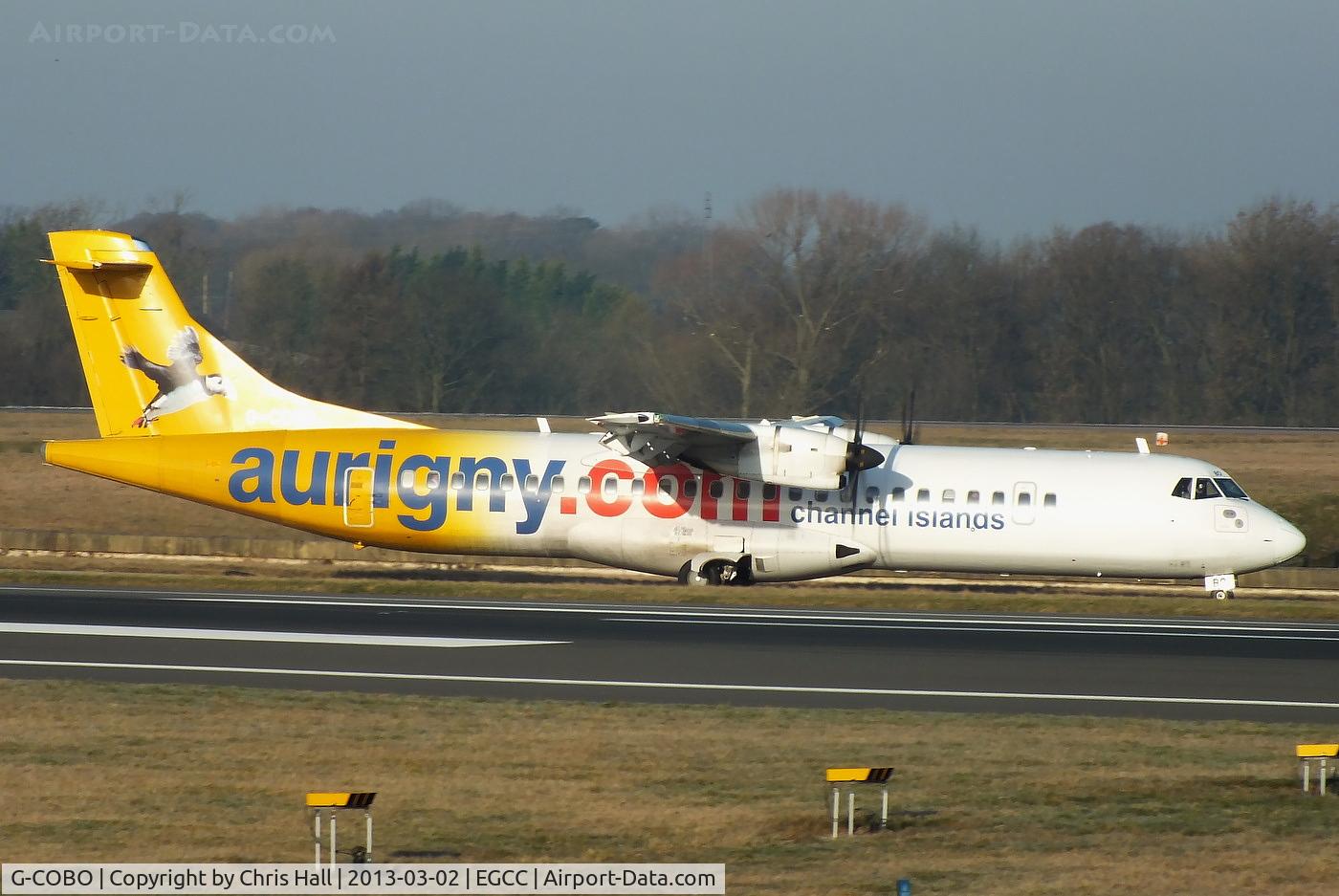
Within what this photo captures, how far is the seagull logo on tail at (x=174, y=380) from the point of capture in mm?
25250

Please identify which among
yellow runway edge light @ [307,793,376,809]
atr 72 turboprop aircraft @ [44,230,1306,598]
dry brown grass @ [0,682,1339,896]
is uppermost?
atr 72 turboprop aircraft @ [44,230,1306,598]

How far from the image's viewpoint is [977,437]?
43344 millimetres

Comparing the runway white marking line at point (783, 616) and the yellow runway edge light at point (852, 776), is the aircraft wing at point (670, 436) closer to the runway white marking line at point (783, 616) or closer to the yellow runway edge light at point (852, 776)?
the runway white marking line at point (783, 616)

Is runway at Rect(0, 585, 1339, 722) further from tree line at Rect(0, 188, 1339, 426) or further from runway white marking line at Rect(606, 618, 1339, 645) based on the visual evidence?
Answer: tree line at Rect(0, 188, 1339, 426)

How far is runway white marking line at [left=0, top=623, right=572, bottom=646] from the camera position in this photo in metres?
16.8

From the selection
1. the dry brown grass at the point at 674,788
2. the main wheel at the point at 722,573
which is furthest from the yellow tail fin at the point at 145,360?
the dry brown grass at the point at 674,788

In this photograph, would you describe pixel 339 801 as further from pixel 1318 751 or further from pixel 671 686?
pixel 671 686

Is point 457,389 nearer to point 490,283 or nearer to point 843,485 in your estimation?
point 490,283

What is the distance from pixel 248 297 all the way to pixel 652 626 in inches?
1577

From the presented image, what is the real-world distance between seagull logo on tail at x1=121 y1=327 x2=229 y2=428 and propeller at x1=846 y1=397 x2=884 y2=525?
35.0 feet

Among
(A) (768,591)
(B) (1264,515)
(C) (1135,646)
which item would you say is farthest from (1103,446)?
(C) (1135,646)

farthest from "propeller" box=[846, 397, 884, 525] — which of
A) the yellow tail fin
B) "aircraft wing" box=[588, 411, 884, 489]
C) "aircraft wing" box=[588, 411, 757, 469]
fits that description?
the yellow tail fin

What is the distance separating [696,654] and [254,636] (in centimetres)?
519

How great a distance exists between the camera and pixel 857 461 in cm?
2345
